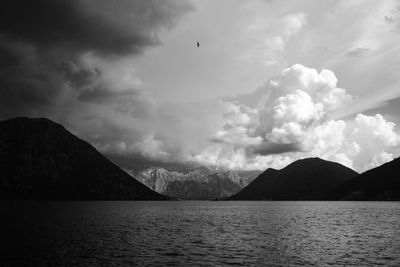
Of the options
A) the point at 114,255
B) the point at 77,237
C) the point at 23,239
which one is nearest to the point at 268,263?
the point at 114,255

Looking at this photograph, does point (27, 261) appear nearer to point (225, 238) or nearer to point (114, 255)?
point (114, 255)

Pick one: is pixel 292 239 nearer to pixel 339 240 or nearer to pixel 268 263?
pixel 339 240

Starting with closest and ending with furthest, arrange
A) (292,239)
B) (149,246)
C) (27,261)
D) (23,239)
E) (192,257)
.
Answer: (27,261) < (192,257) < (149,246) < (23,239) < (292,239)

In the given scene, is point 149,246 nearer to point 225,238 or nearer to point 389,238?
point 225,238

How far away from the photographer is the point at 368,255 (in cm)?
5994

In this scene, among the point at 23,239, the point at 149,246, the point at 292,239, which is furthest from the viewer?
the point at 292,239

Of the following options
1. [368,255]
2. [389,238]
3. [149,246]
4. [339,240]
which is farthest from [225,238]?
[389,238]

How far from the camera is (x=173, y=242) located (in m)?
77.2

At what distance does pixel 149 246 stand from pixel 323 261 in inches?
1405

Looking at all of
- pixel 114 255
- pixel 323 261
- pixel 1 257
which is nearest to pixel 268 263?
pixel 323 261

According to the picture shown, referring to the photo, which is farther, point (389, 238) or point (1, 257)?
point (389, 238)

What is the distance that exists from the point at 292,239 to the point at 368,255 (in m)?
23.3

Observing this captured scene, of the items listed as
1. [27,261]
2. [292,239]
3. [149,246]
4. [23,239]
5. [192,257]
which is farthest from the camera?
[292,239]

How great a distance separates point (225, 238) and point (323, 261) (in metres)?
32.3
